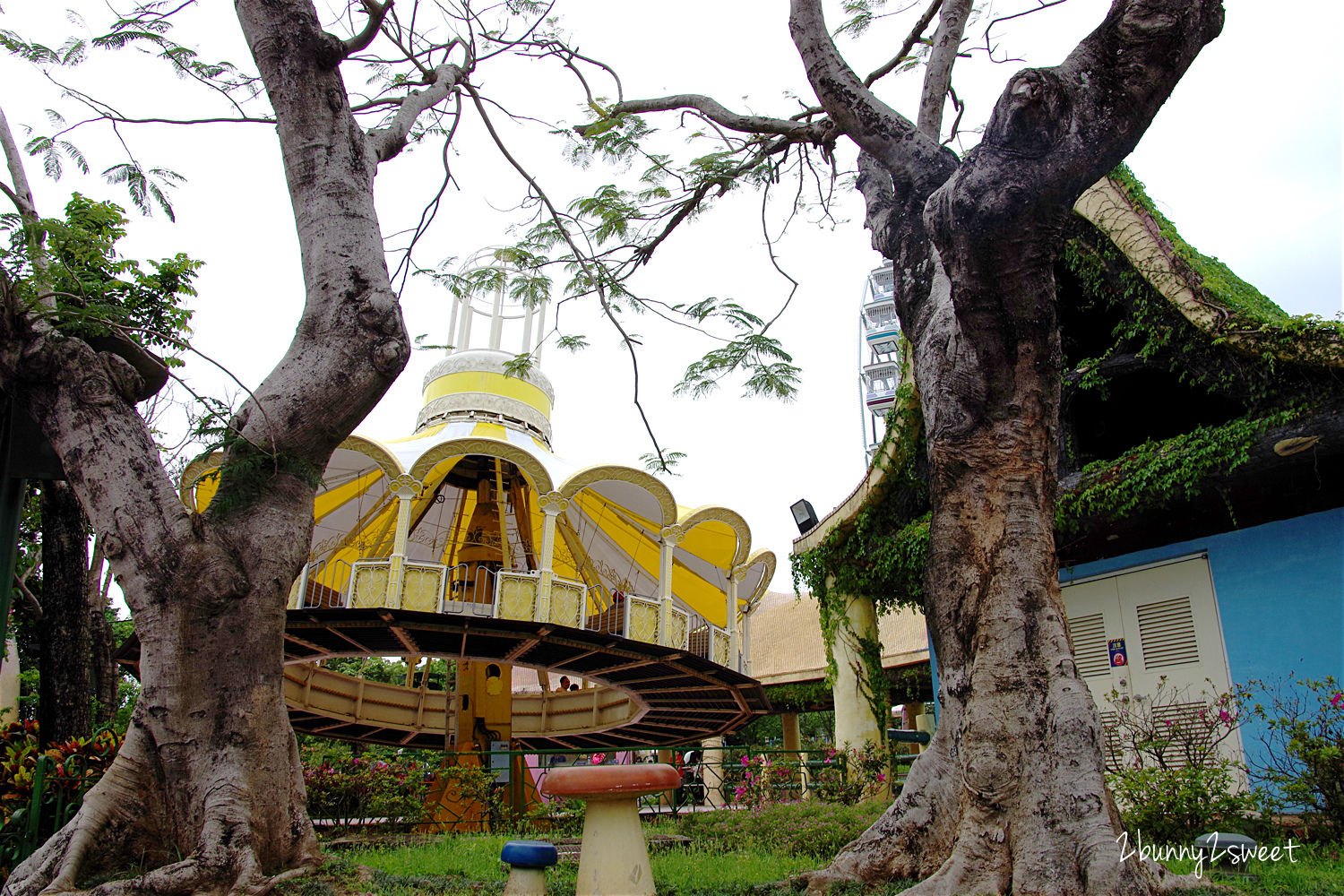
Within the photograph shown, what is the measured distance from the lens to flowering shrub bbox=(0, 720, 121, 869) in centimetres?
480

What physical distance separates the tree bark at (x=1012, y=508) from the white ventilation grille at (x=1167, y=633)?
20.4ft

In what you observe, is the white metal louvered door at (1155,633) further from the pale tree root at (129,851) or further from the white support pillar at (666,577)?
the pale tree root at (129,851)

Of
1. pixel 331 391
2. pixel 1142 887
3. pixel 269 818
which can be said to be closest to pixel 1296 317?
pixel 1142 887

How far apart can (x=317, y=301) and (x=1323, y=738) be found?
8304mm

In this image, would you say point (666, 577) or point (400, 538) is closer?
point (400, 538)

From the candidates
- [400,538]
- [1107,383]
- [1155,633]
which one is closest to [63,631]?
[400,538]

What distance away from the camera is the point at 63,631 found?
7504 millimetres

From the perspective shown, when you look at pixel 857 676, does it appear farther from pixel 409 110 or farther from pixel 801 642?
pixel 801 642

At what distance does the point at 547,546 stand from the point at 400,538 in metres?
2.16

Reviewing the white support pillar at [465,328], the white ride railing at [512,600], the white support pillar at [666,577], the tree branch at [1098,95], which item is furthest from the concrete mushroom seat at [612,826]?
the white support pillar at [465,328]

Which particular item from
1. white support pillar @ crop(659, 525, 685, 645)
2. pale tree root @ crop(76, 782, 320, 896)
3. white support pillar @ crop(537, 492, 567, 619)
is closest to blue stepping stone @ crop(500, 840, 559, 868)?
pale tree root @ crop(76, 782, 320, 896)

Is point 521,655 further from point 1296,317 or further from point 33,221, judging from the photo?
point 1296,317

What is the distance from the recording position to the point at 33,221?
496 centimetres

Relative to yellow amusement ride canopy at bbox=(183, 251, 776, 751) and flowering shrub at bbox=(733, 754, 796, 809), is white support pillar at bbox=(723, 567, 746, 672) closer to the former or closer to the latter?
yellow amusement ride canopy at bbox=(183, 251, 776, 751)
